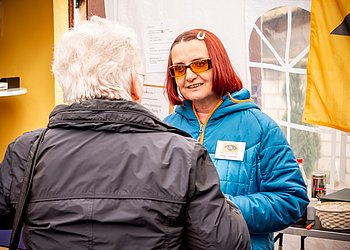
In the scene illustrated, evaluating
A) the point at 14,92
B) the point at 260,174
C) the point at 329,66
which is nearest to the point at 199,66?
the point at 260,174

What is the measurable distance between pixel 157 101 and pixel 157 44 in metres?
0.36

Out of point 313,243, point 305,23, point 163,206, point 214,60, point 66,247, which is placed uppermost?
point 305,23

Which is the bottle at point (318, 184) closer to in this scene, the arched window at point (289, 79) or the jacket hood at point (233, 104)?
the arched window at point (289, 79)

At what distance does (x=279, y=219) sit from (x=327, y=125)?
4.30 feet

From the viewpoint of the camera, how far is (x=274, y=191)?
1.77 metres

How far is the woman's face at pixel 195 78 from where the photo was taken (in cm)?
190

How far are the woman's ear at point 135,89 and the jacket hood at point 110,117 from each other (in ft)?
0.26

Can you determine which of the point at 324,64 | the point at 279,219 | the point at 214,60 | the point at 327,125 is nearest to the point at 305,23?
the point at 324,64

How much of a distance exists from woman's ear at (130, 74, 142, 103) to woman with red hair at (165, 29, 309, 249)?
0.56m

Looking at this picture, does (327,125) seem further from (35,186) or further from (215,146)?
(35,186)

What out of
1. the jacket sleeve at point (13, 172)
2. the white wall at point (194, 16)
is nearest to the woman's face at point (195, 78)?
the jacket sleeve at point (13, 172)

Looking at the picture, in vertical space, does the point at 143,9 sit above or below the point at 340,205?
above

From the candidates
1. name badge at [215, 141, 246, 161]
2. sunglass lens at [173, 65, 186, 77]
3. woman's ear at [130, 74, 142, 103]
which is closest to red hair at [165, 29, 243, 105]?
sunglass lens at [173, 65, 186, 77]

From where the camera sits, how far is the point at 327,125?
9.53 feet
